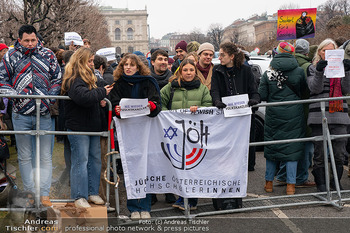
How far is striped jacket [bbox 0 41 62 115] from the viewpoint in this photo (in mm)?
5078

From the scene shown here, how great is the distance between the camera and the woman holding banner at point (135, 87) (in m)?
5.14

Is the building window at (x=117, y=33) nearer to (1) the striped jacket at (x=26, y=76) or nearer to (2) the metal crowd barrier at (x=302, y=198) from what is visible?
(1) the striped jacket at (x=26, y=76)

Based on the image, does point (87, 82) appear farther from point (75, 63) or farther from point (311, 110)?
point (311, 110)

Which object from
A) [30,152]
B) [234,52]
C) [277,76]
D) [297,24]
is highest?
[297,24]

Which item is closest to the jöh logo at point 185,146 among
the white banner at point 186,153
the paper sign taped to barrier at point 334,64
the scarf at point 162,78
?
the white banner at point 186,153

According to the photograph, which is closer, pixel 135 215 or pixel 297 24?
pixel 135 215

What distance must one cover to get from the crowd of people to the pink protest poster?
6.59ft

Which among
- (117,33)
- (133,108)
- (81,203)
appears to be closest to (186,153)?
(133,108)

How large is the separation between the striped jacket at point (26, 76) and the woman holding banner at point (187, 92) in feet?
4.74

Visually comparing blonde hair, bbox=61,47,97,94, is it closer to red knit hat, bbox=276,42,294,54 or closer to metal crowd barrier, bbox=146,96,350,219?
metal crowd barrier, bbox=146,96,350,219

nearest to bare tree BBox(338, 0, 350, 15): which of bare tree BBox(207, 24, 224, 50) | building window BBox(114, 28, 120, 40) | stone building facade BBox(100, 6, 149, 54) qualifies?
bare tree BBox(207, 24, 224, 50)

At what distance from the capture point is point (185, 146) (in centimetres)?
521

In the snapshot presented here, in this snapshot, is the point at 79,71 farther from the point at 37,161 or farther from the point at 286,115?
the point at 286,115

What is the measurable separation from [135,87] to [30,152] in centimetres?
145
